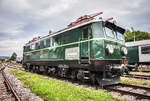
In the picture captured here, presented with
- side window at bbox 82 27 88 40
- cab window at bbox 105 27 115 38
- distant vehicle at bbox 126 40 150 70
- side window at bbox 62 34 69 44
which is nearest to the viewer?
cab window at bbox 105 27 115 38

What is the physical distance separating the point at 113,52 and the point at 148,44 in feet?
35.8

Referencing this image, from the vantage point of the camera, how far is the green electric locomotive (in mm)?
6871

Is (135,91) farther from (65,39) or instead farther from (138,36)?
(138,36)

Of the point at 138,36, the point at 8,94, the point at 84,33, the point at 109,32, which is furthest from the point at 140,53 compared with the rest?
the point at 138,36

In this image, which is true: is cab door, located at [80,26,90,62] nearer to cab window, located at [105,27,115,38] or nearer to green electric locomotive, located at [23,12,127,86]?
green electric locomotive, located at [23,12,127,86]

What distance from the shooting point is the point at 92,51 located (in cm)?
709

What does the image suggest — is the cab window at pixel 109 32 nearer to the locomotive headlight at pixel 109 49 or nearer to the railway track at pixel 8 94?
the locomotive headlight at pixel 109 49

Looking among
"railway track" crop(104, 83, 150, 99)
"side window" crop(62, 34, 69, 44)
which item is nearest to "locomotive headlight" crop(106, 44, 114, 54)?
"railway track" crop(104, 83, 150, 99)

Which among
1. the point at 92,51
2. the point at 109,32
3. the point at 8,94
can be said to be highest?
the point at 109,32

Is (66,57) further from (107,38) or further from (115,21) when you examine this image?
(115,21)

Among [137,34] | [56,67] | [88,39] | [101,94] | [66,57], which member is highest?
[137,34]

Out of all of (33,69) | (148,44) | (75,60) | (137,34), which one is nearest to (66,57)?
(75,60)

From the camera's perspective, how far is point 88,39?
7.43 meters

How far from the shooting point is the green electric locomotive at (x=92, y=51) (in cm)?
687
